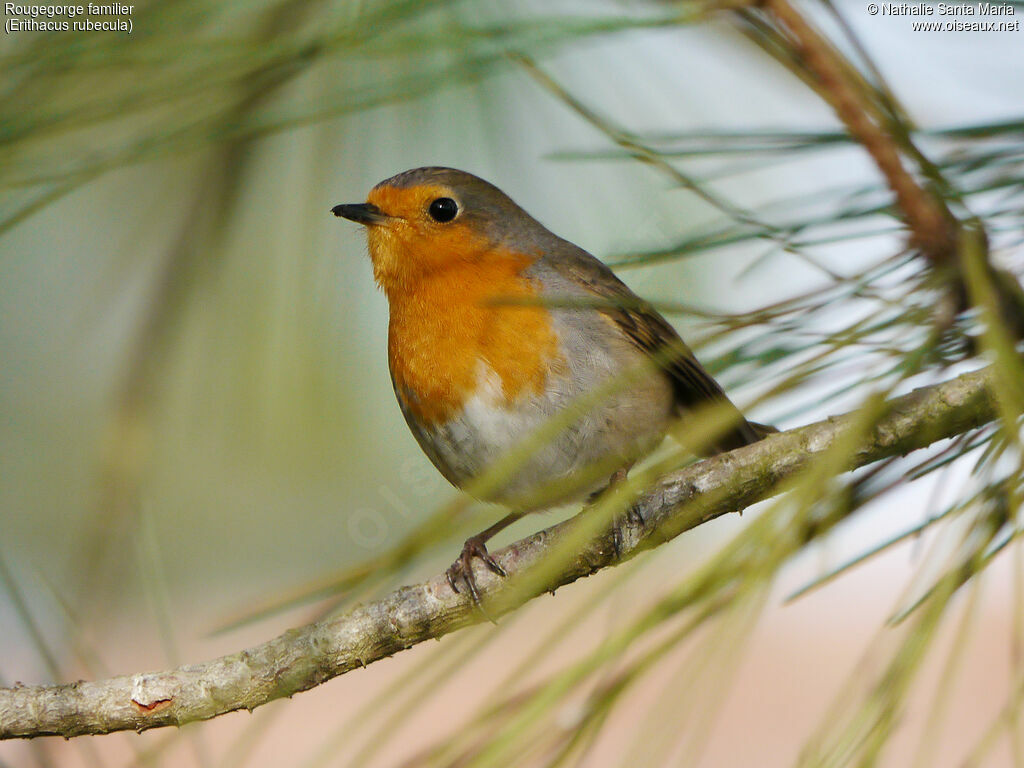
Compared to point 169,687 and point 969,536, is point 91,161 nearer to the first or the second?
point 169,687

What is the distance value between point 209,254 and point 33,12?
0.44m

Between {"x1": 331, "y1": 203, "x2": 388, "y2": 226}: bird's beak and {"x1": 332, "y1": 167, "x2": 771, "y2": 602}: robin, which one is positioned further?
{"x1": 332, "y1": 167, "x2": 771, "y2": 602}: robin

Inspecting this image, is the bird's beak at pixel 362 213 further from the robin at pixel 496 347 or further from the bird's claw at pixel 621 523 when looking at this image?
the bird's claw at pixel 621 523

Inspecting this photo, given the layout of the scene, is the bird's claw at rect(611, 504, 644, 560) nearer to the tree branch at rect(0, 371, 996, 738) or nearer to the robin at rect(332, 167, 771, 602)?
the tree branch at rect(0, 371, 996, 738)

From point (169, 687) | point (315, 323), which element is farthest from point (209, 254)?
point (169, 687)

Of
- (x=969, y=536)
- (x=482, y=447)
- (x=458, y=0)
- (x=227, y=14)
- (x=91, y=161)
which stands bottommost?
(x=969, y=536)

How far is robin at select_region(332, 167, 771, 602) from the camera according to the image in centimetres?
211

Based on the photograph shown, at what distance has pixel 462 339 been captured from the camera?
2.14 metres

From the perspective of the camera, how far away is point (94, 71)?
1074 millimetres

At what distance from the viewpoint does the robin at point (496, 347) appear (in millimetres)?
2107

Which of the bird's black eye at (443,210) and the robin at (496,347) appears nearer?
the robin at (496,347)

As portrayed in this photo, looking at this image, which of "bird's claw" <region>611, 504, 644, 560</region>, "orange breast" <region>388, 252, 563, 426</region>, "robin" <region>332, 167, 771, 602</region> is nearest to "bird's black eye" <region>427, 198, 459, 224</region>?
"robin" <region>332, 167, 771, 602</region>

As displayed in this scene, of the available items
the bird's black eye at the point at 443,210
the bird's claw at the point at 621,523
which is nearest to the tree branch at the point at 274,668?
the bird's claw at the point at 621,523

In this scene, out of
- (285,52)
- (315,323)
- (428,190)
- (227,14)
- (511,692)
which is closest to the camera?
(511,692)
